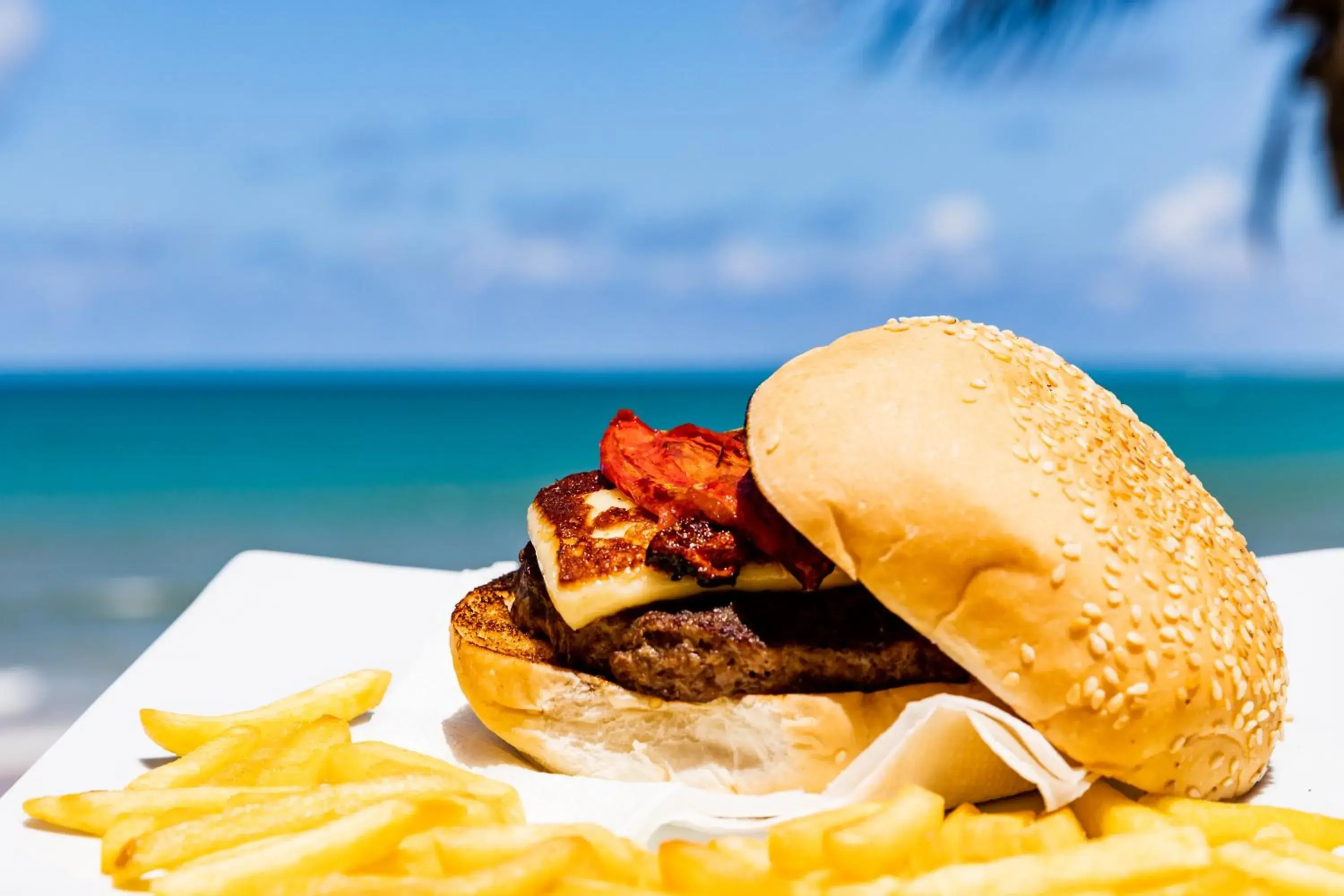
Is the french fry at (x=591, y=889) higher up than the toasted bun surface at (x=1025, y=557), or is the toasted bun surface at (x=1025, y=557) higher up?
the toasted bun surface at (x=1025, y=557)

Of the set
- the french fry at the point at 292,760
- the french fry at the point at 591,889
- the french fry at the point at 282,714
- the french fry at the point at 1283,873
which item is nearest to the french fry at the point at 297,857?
the french fry at the point at 591,889

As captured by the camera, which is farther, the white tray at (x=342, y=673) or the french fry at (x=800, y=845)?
the white tray at (x=342, y=673)

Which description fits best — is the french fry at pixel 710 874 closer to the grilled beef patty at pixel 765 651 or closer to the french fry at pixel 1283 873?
the grilled beef patty at pixel 765 651

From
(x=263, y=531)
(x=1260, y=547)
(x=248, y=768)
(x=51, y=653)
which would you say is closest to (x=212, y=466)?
(x=263, y=531)

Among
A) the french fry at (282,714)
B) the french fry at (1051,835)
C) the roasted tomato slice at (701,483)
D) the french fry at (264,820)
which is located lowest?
the french fry at (1051,835)

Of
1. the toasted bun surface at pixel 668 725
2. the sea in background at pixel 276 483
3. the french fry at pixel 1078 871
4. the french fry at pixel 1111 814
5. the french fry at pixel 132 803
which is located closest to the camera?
the french fry at pixel 1078 871

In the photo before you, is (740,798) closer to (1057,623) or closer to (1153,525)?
(1057,623)

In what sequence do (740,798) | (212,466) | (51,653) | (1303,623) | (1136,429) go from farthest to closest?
(212,466), (51,653), (1303,623), (1136,429), (740,798)

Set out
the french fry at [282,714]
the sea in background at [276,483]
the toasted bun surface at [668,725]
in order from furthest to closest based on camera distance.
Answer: the sea in background at [276,483]
the french fry at [282,714]
the toasted bun surface at [668,725]
